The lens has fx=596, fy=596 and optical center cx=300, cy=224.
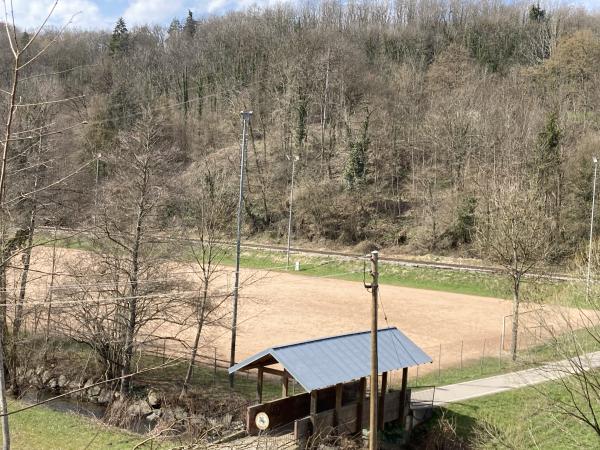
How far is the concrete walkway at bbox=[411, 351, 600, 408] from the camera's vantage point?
22.0 metres

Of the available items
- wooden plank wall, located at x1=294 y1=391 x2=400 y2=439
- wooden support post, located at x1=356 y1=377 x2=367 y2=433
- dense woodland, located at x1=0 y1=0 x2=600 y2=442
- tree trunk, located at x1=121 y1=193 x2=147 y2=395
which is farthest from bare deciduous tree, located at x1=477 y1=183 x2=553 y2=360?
tree trunk, located at x1=121 y1=193 x2=147 y2=395

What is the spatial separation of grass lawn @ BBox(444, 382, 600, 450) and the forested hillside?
11.0 metres

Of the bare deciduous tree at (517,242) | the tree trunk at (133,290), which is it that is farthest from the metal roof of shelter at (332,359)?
the bare deciduous tree at (517,242)

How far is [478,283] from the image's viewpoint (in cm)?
4950

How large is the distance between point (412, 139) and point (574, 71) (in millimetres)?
29098

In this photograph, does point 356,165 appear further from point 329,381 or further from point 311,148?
point 329,381

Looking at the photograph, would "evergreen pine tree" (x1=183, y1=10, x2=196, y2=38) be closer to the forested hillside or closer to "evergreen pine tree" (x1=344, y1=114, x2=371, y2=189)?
the forested hillside

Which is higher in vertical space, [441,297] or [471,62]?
[471,62]

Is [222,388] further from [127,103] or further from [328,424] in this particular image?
[127,103]

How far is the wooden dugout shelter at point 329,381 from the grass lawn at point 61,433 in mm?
4106

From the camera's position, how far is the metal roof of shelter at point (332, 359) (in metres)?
17.1

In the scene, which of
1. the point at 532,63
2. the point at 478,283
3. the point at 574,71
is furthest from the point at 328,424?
the point at 532,63

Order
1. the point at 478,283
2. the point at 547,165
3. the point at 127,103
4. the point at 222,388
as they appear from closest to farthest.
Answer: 1. the point at 222,388
2. the point at 478,283
3. the point at 547,165
4. the point at 127,103

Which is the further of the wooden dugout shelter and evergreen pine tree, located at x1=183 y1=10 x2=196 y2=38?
evergreen pine tree, located at x1=183 y1=10 x2=196 y2=38
